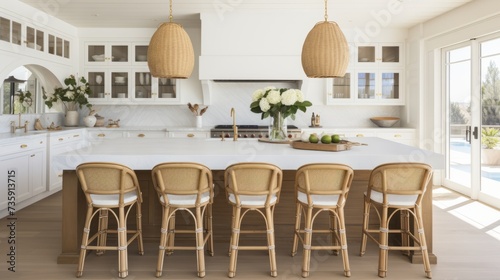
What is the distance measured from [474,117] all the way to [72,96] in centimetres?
622

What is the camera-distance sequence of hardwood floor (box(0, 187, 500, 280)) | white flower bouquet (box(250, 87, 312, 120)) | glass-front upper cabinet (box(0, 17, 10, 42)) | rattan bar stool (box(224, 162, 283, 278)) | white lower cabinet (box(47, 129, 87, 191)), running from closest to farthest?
rattan bar stool (box(224, 162, 283, 278)) < hardwood floor (box(0, 187, 500, 280)) < white flower bouquet (box(250, 87, 312, 120)) < glass-front upper cabinet (box(0, 17, 10, 42)) < white lower cabinet (box(47, 129, 87, 191))

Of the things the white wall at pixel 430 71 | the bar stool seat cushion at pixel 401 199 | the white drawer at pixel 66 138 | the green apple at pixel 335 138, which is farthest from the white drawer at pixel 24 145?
the white wall at pixel 430 71

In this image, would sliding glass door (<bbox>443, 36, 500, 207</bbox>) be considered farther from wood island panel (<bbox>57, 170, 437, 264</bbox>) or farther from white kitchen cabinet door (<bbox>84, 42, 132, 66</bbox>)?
white kitchen cabinet door (<bbox>84, 42, 132, 66</bbox>)

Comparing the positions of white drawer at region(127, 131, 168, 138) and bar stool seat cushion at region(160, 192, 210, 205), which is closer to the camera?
bar stool seat cushion at region(160, 192, 210, 205)

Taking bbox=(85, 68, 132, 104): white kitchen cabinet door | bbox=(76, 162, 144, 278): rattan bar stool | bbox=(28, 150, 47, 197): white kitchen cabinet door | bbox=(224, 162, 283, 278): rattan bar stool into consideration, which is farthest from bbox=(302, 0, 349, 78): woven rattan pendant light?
bbox=(85, 68, 132, 104): white kitchen cabinet door

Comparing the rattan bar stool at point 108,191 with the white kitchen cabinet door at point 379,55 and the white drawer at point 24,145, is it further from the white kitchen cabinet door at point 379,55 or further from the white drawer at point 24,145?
the white kitchen cabinet door at point 379,55

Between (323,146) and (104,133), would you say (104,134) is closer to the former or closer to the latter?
(104,133)

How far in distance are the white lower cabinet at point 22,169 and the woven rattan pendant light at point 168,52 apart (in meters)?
2.31

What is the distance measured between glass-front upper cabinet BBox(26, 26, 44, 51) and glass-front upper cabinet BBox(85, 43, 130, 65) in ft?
3.63

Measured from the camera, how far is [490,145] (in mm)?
5090

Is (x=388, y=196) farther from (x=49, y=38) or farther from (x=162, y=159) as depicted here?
(x=49, y=38)

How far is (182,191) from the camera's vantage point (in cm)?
272

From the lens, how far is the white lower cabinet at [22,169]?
4.34 m

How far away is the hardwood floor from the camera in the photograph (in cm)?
288
